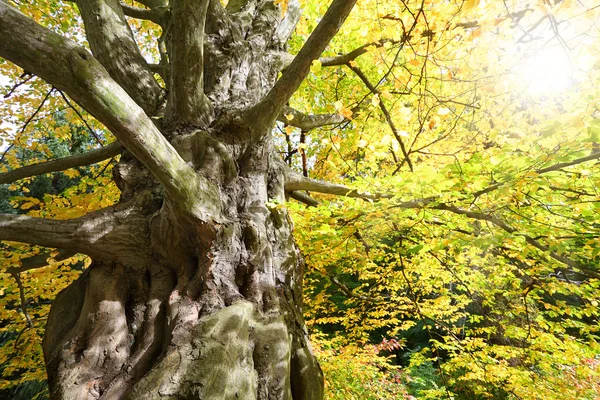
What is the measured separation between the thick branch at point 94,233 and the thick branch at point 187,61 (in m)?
0.85

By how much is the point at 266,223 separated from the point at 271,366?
3.40 ft

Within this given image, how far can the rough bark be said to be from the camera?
1.46 metres

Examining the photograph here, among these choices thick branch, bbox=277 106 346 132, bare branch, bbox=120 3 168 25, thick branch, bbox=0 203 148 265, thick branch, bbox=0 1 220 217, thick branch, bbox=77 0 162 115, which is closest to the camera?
thick branch, bbox=0 1 220 217

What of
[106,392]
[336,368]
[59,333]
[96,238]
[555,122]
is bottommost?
[336,368]

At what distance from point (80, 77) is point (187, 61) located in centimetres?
94

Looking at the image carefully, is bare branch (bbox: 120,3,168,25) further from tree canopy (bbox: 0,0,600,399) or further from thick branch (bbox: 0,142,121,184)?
thick branch (bbox: 0,142,121,184)

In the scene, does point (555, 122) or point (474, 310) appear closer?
point (555, 122)

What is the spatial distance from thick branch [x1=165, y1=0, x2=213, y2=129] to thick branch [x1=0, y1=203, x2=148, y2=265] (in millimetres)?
855

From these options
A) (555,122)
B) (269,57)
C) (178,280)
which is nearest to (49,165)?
(178,280)

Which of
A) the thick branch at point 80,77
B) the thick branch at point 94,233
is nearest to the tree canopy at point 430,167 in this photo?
the thick branch at point 80,77

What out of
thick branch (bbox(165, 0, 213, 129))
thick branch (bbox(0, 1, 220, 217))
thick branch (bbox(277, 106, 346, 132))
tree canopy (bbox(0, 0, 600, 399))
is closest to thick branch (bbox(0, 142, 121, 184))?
tree canopy (bbox(0, 0, 600, 399))

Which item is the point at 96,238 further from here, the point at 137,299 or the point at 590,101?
the point at 590,101

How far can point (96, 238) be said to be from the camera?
1922 millimetres

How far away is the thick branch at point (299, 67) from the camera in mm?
1825
